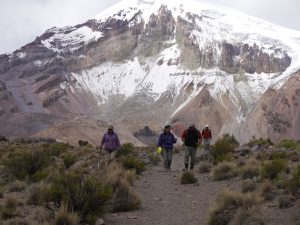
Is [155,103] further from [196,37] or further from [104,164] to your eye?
[104,164]

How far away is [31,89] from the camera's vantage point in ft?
508

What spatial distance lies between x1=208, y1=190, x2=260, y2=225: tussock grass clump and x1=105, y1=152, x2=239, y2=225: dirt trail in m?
0.44

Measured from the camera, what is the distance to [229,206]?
1038cm

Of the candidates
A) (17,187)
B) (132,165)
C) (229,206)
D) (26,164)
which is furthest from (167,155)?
(229,206)

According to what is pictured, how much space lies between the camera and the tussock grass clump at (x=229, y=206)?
9.62m

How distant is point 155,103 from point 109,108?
13.5m

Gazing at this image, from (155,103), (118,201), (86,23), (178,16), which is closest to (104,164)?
(118,201)

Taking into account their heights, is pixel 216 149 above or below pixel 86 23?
below

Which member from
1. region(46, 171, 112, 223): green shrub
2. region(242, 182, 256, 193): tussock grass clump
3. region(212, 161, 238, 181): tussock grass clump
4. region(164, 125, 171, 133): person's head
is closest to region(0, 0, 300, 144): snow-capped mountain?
region(164, 125, 171, 133): person's head

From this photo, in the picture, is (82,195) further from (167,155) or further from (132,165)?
(167,155)

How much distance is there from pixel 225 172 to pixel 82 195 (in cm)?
773

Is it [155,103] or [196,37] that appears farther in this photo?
[196,37]

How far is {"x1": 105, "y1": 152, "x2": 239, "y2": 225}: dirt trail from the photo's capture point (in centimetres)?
1089

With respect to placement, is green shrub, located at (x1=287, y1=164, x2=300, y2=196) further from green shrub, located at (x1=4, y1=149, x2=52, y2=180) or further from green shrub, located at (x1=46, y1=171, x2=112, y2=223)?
green shrub, located at (x1=4, y1=149, x2=52, y2=180)
